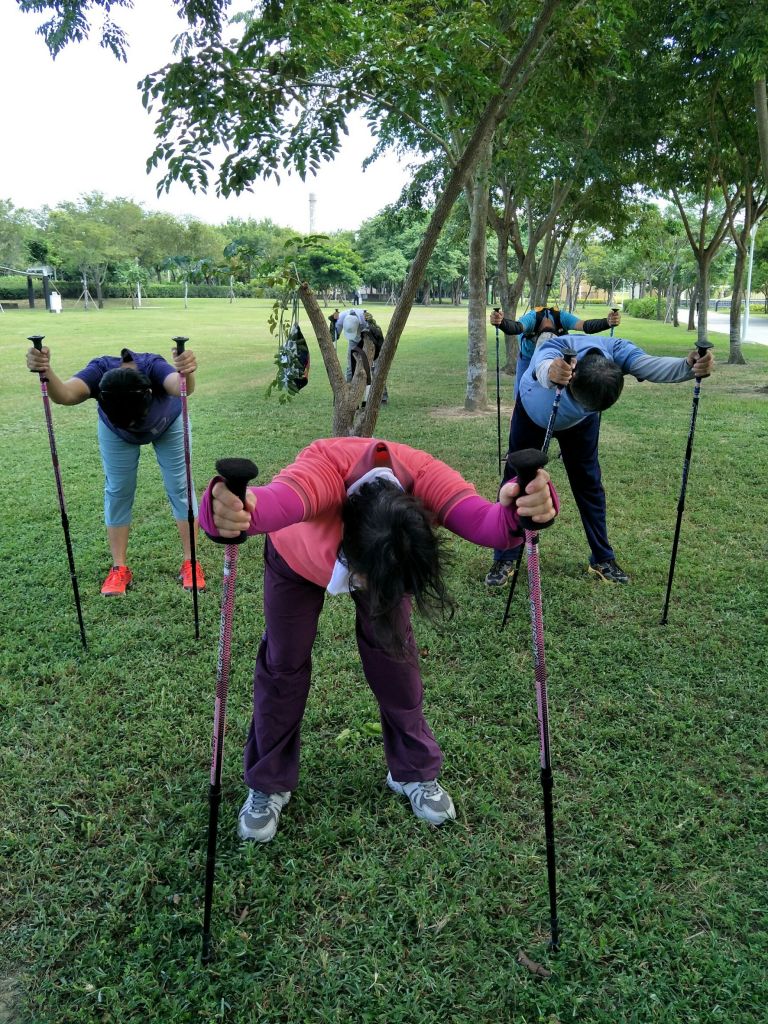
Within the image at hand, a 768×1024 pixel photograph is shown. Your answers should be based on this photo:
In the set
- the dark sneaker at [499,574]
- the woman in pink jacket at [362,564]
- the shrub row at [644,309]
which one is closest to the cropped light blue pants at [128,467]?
the dark sneaker at [499,574]

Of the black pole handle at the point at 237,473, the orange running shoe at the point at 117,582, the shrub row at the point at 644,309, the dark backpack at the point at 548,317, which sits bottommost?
the orange running shoe at the point at 117,582

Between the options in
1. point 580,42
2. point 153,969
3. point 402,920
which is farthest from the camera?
point 580,42

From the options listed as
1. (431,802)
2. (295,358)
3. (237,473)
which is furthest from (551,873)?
(295,358)

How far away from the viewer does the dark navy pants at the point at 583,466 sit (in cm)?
460

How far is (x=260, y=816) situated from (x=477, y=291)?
8.88 metres

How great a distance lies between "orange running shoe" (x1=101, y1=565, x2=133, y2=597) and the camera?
4621 mm

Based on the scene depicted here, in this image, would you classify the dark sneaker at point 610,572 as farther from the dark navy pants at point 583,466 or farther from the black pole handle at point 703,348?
the black pole handle at point 703,348

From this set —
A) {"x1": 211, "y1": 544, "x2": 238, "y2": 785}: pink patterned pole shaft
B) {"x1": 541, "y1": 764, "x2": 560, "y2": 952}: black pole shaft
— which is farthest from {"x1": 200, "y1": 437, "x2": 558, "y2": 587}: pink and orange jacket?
{"x1": 541, "y1": 764, "x2": 560, "y2": 952}: black pole shaft

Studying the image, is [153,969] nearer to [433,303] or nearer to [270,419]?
[270,419]

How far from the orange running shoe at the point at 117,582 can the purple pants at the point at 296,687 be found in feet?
7.58

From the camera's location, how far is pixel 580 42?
5609 mm

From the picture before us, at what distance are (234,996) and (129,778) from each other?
1142 mm

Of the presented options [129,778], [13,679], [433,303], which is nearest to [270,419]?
[13,679]

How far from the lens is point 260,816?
2639 millimetres
